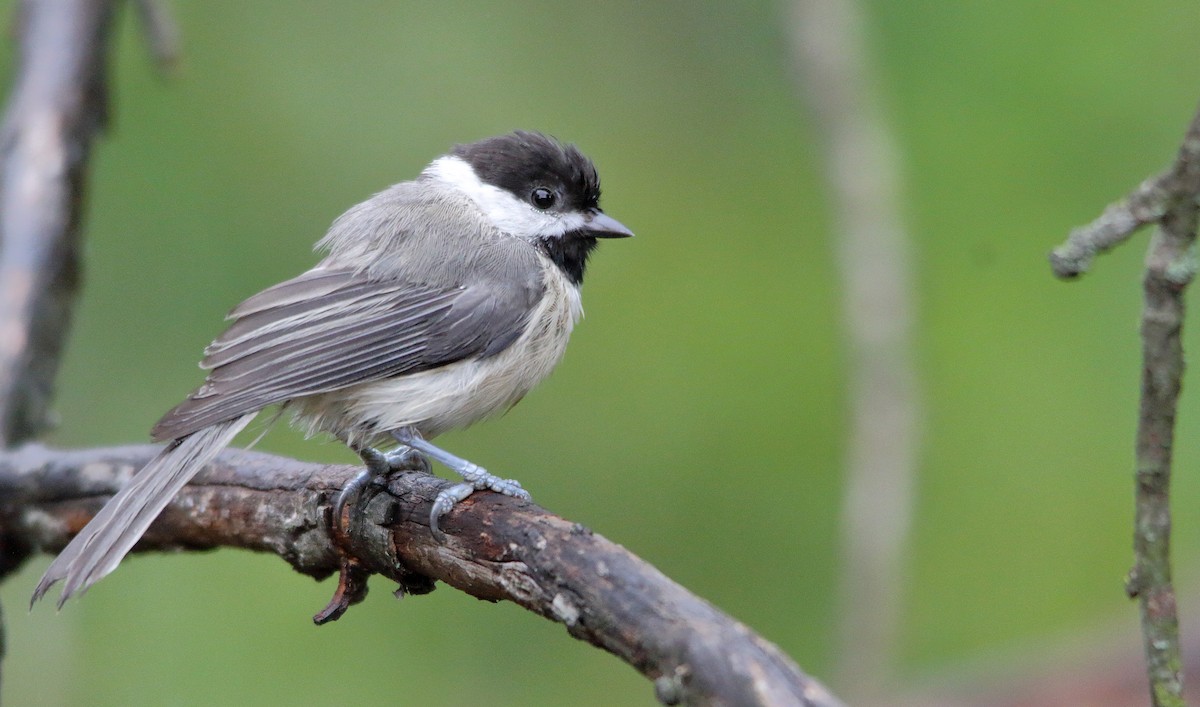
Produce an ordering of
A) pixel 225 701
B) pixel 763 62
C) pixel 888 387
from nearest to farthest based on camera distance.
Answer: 1. pixel 888 387
2. pixel 225 701
3. pixel 763 62

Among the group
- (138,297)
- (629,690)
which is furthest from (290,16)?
(629,690)

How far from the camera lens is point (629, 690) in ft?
16.5

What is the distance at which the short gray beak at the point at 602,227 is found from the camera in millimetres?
3285

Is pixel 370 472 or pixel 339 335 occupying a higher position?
pixel 339 335

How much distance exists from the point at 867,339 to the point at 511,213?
129 cm

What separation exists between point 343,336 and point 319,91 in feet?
9.03

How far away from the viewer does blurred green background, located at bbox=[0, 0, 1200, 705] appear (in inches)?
185

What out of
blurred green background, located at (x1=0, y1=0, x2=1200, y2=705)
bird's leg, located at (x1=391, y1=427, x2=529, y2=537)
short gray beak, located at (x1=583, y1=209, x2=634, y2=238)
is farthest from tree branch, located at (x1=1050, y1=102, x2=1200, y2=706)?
blurred green background, located at (x1=0, y1=0, x2=1200, y2=705)

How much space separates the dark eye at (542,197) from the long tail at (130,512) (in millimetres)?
1098

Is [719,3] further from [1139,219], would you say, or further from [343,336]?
[1139,219]

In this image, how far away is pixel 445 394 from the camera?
274 centimetres

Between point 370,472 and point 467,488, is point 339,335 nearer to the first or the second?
point 370,472

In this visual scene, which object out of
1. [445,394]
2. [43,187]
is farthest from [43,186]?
[445,394]

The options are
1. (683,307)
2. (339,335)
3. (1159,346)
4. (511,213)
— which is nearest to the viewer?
(1159,346)
